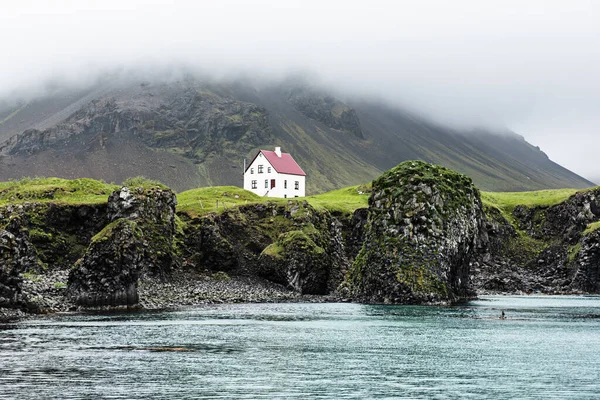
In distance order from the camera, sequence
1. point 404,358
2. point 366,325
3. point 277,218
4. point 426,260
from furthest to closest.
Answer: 1. point 277,218
2. point 426,260
3. point 366,325
4. point 404,358

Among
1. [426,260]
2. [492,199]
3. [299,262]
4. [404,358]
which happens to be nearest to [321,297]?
[299,262]

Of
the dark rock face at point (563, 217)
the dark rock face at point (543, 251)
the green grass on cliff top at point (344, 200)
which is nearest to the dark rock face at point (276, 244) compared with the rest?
the green grass on cliff top at point (344, 200)

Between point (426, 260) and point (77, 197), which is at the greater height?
point (77, 197)

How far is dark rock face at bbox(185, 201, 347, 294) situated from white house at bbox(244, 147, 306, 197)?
51.1 m

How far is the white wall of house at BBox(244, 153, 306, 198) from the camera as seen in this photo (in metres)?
185

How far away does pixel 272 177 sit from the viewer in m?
186

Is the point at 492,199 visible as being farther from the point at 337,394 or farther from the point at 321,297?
the point at 337,394

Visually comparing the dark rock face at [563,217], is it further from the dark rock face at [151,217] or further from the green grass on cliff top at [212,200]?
the dark rock face at [151,217]

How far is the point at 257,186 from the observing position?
188 m

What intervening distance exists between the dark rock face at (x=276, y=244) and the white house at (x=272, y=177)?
51.1 m

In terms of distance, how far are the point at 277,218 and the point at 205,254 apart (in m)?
17.9

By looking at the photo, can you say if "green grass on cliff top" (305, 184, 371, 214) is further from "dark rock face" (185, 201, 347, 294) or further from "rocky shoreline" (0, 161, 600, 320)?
"dark rock face" (185, 201, 347, 294)

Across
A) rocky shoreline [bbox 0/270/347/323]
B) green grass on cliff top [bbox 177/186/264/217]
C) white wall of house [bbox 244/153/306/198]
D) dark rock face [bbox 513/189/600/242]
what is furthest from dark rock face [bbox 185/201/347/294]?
dark rock face [bbox 513/189/600/242]

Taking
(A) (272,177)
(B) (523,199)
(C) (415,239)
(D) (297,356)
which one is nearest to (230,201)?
(A) (272,177)
